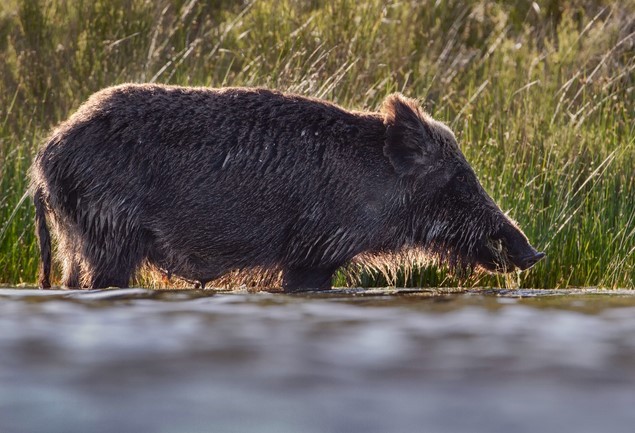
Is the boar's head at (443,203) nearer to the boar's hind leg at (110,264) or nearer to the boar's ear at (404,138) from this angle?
the boar's ear at (404,138)

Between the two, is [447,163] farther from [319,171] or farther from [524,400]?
[524,400]

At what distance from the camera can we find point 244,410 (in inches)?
127

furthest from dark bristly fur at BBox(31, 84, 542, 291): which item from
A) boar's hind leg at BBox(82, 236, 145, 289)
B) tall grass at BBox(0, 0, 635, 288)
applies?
tall grass at BBox(0, 0, 635, 288)

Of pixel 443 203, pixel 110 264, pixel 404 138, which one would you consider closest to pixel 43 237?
pixel 110 264

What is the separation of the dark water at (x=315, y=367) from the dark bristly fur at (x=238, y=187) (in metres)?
1.05

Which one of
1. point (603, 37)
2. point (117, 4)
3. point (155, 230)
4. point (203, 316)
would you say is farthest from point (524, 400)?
point (117, 4)

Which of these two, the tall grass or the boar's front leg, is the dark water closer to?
the boar's front leg

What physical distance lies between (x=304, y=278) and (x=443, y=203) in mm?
906

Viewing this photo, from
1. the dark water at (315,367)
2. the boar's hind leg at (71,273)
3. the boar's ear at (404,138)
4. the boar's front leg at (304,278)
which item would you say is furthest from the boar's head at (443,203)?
the boar's hind leg at (71,273)

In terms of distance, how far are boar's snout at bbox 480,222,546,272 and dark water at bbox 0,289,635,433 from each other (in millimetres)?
1610

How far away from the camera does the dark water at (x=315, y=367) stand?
316 centimetres

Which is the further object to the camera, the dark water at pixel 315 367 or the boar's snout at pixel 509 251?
the boar's snout at pixel 509 251

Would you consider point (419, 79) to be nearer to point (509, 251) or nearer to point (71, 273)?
point (509, 251)

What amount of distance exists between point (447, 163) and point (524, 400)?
3.41m
